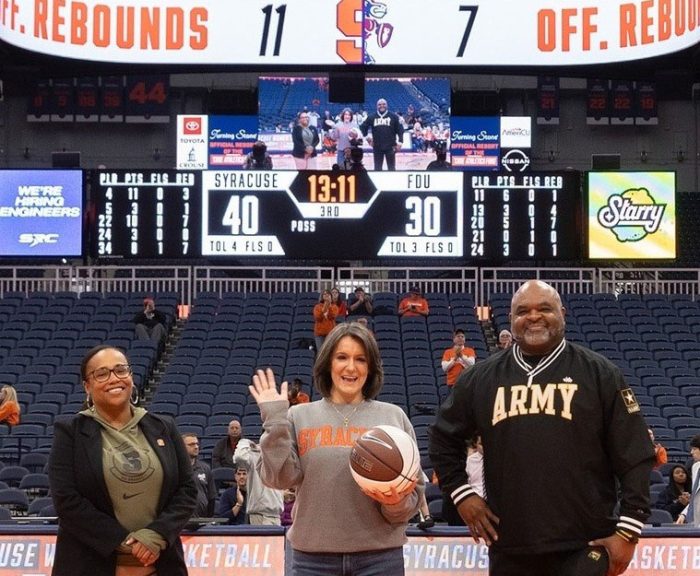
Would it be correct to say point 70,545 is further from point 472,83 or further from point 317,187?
point 472,83

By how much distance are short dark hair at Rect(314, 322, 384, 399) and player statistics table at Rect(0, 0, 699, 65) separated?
20.3 metres

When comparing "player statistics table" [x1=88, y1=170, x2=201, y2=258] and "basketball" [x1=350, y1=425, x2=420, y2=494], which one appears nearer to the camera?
"basketball" [x1=350, y1=425, x2=420, y2=494]

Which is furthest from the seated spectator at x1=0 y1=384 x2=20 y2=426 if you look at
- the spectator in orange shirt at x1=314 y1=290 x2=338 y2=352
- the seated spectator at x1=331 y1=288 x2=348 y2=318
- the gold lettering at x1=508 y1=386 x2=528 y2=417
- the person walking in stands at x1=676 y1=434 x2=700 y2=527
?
the gold lettering at x1=508 y1=386 x2=528 y2=417

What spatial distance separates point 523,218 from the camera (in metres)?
22.6

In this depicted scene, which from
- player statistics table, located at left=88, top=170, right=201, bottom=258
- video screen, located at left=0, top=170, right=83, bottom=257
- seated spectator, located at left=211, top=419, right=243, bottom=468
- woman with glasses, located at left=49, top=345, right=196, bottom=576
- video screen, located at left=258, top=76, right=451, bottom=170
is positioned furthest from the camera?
video screen, located at left=258, top=76, right=451, bottom=170

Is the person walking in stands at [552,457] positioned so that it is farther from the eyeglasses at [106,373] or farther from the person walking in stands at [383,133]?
the person walking in stands at [383,133]

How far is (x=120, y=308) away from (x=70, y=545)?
16.9 meters

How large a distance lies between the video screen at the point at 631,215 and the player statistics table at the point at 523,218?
374mm

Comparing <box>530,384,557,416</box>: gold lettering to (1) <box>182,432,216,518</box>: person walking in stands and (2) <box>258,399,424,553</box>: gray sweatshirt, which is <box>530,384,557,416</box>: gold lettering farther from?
(1) <box>182,432,216,518</box>: person walking in stands

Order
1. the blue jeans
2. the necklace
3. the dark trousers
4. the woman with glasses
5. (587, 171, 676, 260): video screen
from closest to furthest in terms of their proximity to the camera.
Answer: the blue jeans, the necklace, the woman with glasses, (587, 171, 676, 260): video screen, the dark trousers

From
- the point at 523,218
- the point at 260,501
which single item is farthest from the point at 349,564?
the point at 523,218

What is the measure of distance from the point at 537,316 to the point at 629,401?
488mm

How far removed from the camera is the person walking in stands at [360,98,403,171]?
31.7 metres

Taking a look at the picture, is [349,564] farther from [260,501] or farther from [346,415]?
[260,501]
